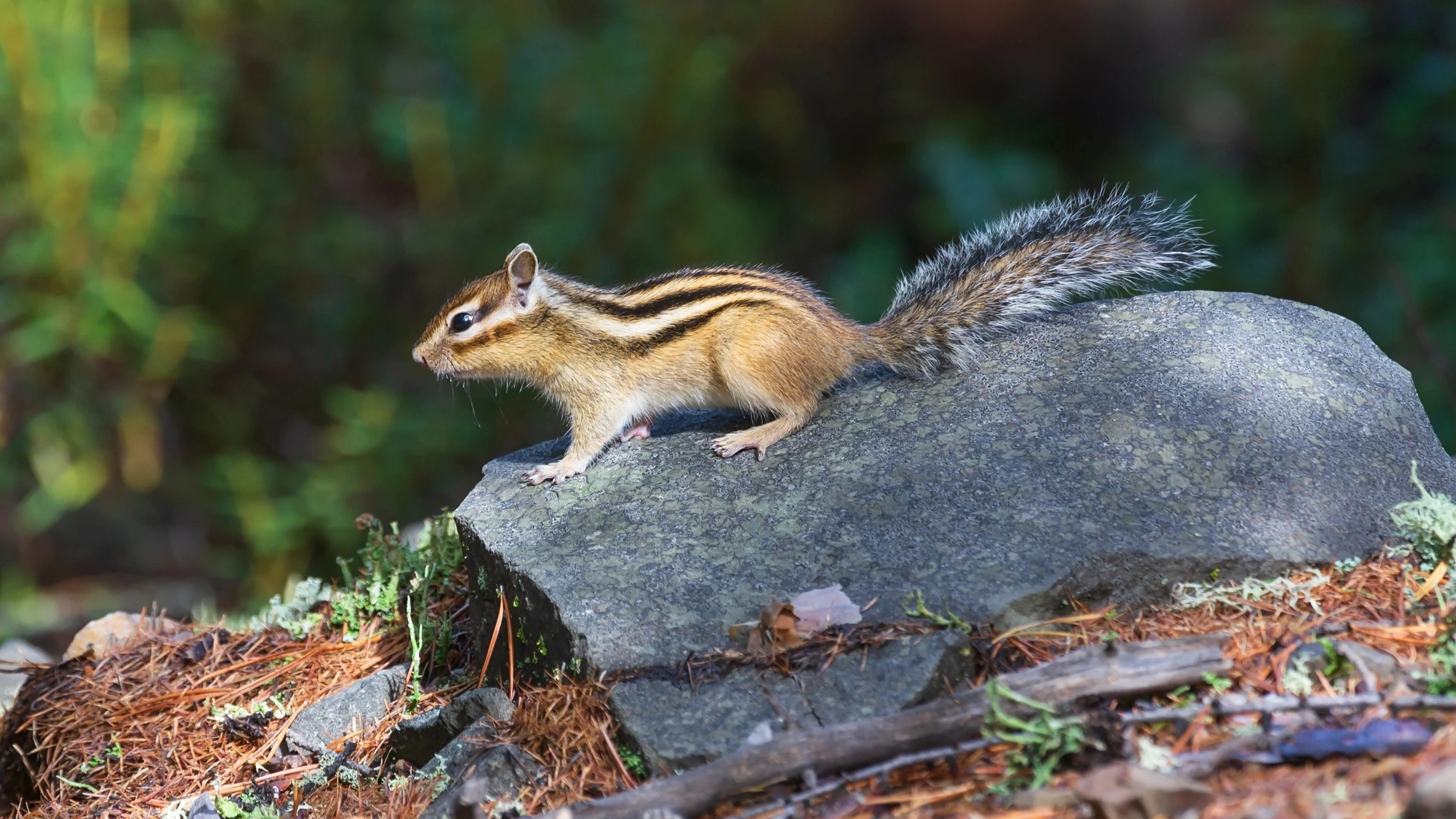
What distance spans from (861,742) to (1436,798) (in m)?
1.02

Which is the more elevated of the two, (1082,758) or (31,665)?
(31,665)

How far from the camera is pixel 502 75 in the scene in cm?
718

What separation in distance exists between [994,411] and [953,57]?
5441mm

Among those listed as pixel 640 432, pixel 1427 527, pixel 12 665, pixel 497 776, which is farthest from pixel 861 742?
pixel 12 665

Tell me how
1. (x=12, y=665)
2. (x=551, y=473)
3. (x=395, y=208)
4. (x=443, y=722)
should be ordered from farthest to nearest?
(x=395, y=208), (x=12, y=665), (x=551, y=473), (x=443, y=722)

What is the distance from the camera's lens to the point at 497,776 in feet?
9.73

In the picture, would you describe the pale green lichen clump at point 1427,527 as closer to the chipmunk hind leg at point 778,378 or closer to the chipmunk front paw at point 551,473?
the chipmunk hind leg at point 778,378

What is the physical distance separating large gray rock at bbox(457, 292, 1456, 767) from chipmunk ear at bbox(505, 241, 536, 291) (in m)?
0.75

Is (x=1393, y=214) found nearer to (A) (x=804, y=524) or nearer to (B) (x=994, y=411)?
(B) (x=994, y=411)

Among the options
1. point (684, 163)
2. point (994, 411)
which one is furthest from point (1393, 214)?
point (994, 411)

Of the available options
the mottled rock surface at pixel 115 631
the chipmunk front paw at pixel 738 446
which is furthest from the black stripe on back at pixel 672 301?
the mottled rock surface at pixel 115 631

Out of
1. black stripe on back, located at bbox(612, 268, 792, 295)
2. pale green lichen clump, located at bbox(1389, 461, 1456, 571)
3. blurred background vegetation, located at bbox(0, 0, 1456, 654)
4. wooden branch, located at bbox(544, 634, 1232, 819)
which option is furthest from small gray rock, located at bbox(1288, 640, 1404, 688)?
blurred background vegetation, located at bbox(0, 0, 1456, 654)

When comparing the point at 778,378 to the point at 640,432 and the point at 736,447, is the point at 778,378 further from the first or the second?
the point at 640,432

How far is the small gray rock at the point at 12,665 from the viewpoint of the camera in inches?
167
